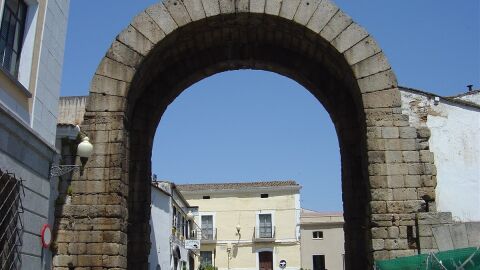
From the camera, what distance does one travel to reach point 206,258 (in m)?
36.2

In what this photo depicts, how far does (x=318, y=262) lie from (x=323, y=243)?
1.25m

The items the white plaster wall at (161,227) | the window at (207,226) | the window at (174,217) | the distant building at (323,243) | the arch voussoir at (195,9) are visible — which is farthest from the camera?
the window at (207,226)

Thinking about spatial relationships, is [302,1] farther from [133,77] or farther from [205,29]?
[133,77]

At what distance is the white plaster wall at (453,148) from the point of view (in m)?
9.09

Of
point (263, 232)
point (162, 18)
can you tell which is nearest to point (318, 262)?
point (263, 232)

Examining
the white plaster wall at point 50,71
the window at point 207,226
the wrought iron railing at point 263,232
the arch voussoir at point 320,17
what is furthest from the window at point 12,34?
the window at point 207,226

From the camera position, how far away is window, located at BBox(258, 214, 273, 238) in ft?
116

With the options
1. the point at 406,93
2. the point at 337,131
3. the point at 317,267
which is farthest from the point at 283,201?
the point at 406,93

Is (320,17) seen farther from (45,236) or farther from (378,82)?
(45,236)

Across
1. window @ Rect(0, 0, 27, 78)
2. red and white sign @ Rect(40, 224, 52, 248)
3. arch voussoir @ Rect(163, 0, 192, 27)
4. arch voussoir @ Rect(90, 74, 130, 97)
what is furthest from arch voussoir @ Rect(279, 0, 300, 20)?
red and white sign @ Rect(40, 224, 52, 248)

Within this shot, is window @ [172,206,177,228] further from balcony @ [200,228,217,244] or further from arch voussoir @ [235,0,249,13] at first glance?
arch voussoir @ [235,0,249,13]

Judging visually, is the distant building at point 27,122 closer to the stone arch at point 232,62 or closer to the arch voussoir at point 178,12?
the stone arch at point 232,62

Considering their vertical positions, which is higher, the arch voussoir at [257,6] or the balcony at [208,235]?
the arch voussoir at [257,6]

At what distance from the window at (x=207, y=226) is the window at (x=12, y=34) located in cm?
2989
